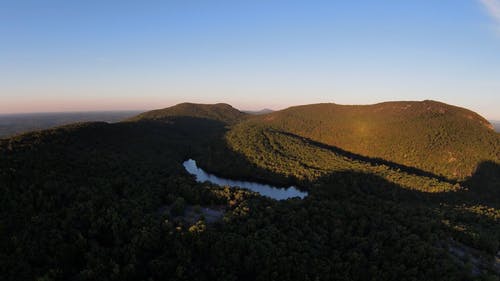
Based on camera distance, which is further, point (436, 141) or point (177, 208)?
point (436, 141)

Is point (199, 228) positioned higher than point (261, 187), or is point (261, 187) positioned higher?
point (199, 228)

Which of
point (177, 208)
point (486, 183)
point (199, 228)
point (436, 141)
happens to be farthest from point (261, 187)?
point (436, 141)

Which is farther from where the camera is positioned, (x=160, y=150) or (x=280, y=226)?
(x=160, y=150)

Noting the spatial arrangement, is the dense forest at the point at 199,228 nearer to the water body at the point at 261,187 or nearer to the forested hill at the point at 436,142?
the water body at the point at 261,187

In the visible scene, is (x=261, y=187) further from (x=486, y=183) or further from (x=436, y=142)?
(x=436, y=142)

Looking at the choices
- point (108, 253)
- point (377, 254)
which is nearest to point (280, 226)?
point (377, 254)

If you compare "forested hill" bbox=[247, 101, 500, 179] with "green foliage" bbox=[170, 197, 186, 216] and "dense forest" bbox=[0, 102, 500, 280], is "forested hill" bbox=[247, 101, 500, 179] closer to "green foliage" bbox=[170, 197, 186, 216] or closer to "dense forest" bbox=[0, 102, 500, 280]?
"dense forest" bbox=[0, 102, 500, 280]

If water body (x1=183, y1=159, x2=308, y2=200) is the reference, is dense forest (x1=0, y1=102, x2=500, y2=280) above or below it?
above

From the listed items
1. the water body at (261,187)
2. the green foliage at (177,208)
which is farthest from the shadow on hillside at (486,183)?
the green foliage at (177,208)

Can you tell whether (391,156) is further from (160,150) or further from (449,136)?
(160,150)

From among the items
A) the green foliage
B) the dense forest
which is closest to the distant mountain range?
the dense forest

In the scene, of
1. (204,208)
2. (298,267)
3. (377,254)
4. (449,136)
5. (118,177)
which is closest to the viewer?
(298,267)
